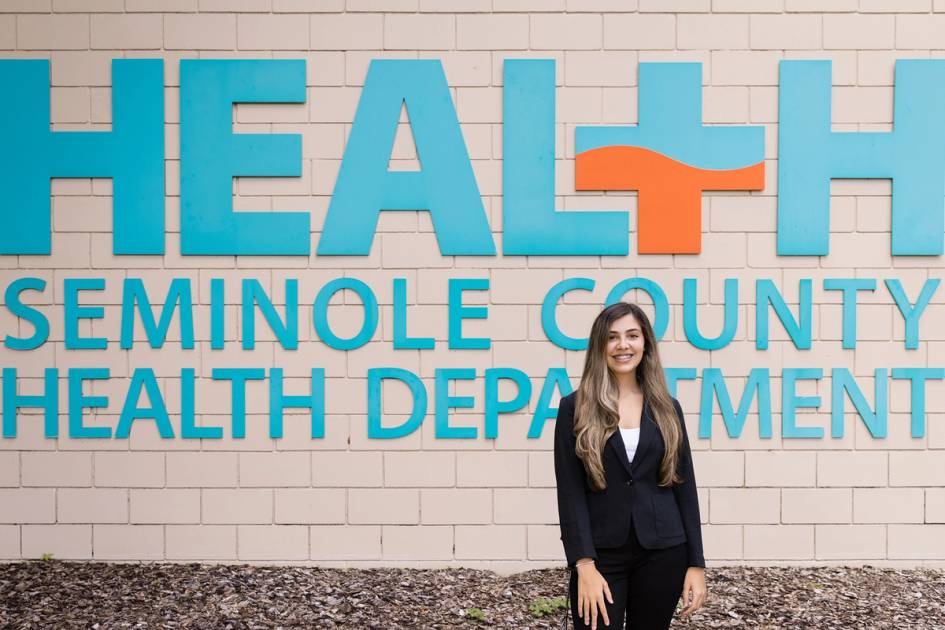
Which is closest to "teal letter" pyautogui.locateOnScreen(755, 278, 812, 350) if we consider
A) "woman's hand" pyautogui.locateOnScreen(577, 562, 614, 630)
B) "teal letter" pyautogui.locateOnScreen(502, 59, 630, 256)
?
"teal letter" pyautogui.locateOnScreen(502, 59, 630, 256)

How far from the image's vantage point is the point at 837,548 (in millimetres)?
4648

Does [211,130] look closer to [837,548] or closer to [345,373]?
[345,373]

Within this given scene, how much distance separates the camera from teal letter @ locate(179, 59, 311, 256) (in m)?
4.62

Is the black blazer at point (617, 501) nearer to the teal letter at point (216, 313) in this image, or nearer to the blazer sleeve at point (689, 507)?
the blazer sleeve at point (689, 507)

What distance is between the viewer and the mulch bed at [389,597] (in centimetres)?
406

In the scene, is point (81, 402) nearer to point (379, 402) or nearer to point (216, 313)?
point (216, 313)

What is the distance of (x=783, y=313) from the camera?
15.2ft

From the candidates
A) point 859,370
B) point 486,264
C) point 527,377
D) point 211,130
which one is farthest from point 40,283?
point 859,370

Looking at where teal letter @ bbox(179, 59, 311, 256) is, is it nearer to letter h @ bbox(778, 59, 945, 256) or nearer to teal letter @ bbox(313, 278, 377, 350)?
teal letter @ bbox(313, 278, 377, 350)

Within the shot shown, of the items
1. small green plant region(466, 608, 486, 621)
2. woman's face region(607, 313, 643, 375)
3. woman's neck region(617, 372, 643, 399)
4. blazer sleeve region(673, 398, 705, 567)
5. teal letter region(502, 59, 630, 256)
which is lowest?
small green plant region(466, 608, 486, 621)

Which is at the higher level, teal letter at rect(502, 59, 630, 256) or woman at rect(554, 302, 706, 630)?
teal letter at rect(502, 59, 630, 256)

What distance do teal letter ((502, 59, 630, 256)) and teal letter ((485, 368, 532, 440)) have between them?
2.36 feet

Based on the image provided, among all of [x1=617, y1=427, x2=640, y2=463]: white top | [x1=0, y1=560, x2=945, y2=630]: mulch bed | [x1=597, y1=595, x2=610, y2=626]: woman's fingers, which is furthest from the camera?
[x1=0, y1=560, x2=945, y2=630]: mulch bed

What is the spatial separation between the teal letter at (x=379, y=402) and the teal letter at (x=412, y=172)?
756mm
